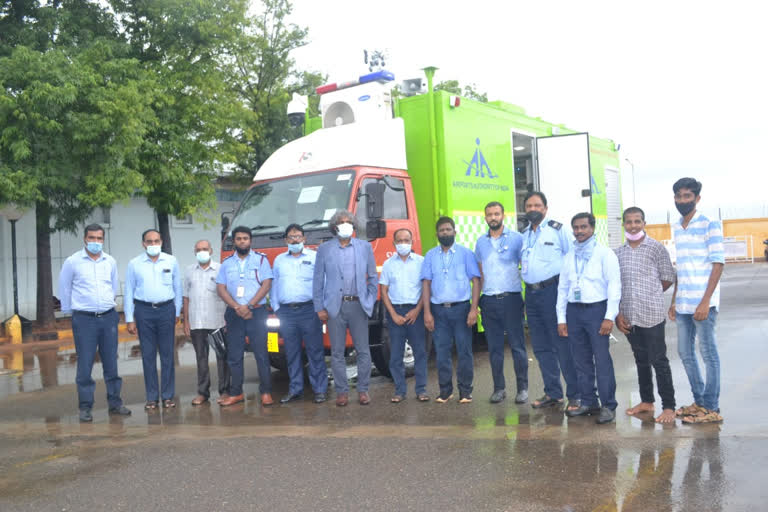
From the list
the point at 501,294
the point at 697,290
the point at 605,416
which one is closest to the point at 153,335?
the point at 501,294

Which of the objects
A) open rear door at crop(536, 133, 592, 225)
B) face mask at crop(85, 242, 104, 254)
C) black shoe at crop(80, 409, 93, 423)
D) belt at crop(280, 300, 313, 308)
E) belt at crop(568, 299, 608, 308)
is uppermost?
open rear door at crop(536, 133, 592, 225)

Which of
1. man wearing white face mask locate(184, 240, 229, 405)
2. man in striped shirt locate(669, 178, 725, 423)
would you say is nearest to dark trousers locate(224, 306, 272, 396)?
man wearing white face mask locate(184, 240, 229, 405)

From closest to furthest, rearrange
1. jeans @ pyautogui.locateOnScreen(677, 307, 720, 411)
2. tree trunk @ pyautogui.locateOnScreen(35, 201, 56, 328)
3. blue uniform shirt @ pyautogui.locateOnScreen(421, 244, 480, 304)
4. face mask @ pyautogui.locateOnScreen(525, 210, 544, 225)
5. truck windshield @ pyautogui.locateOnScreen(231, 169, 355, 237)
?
jeans @ pyautogui.locateOnScreen(677, 307, 720, 411), face mask @ pyautogui.locateOnScreen(525, 210, 544, 225), blue uniform shirt @ pyautogui.locateOnScreen(421, 244, 480, 304), truck windshield @ pyautogui.locateOnScreen(231, 169, 355, 237), tree trunk @ pyautogui.locateOnScreen(35, 201, 56, 328)

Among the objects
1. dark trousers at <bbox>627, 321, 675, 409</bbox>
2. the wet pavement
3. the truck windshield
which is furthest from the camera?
the truck windshield

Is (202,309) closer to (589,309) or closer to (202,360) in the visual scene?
(202,360)

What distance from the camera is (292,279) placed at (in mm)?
7535

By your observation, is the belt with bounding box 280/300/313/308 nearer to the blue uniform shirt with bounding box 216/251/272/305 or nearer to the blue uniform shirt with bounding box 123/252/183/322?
the blue uniform shirt with bounding box 216/251/272/305

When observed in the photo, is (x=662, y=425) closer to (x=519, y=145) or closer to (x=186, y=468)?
(x=186, y=468)

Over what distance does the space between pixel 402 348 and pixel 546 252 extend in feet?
5.96

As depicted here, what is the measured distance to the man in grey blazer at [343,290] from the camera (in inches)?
286

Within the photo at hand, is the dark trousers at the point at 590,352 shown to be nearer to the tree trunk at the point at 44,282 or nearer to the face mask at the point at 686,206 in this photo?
the face mask at the point at 686,206

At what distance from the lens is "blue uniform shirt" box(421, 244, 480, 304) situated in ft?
23.5

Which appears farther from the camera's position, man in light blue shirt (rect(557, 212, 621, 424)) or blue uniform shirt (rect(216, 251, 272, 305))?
blue uniform shirt (rect(216, 251, 272, 305))

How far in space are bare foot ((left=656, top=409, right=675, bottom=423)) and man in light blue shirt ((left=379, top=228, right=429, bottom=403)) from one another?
2.28 metres
